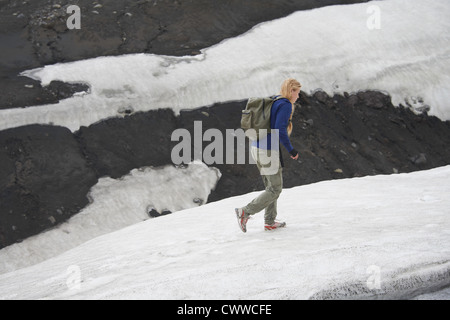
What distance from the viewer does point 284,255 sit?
5387 mm

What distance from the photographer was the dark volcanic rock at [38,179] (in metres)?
10.9

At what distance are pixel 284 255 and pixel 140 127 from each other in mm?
8730

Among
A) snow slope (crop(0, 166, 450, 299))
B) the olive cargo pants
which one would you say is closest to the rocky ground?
snow slope (crop(0, 166, 450, 299))

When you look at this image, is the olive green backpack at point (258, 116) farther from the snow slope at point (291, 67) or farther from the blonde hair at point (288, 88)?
the snow slope at point (291, 67)

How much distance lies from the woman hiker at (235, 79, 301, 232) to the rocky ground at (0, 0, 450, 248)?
18.9ft

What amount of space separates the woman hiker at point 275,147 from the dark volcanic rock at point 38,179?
232 inches

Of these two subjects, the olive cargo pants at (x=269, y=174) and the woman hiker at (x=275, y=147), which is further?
the olive cargo pants at (x=269, y=174)

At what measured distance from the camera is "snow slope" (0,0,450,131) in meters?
13.9

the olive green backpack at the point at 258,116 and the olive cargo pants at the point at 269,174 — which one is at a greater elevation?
the olive green backpack at the point at 258,116

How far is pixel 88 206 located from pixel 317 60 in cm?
887

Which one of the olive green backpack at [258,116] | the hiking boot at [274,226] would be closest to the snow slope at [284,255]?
the hiking boot at [274,226]

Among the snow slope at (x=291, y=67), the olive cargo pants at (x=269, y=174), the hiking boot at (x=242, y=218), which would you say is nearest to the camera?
the olive cargo pants at (x=269, y=174)

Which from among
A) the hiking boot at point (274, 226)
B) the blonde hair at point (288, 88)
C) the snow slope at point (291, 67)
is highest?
the blonde hair at point (288, 88)

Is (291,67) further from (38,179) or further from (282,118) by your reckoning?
(282,118)
